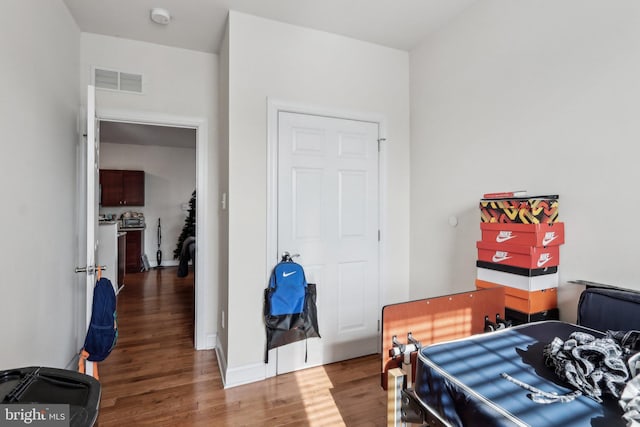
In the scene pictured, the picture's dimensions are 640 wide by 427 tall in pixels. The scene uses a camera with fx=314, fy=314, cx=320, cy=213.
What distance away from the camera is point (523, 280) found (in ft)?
5.55

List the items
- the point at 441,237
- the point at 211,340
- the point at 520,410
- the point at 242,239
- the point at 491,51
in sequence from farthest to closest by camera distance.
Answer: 1. the point at 211,340
2. the point at 441,237
3. the point at 242,239
4. the point at 491,51
5. the point at 520,410

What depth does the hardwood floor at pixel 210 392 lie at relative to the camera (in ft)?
6.39

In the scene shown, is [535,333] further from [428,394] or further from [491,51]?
[491,51]

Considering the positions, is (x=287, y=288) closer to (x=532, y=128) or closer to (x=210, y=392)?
(x=210, y=392)

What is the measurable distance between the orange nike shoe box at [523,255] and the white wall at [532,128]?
10 centimetres

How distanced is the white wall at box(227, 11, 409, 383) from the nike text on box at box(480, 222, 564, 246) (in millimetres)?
1567

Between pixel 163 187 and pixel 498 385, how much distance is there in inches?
290

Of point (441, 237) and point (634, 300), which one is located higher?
point (441, 237)

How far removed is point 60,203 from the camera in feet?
7.33

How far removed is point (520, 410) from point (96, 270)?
2.19 m

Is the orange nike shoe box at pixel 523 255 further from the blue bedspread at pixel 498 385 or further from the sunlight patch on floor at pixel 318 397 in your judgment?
the sunlight patch on floor at pixel 318 397

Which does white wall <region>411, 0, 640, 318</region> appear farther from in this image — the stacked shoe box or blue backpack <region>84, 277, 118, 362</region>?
blue backpack <region>84, 277, 118, 362</region>

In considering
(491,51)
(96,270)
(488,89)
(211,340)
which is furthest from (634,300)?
(211,340)

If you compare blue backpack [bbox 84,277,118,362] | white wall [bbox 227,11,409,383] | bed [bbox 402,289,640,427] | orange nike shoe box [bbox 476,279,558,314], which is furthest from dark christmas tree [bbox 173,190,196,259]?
bed [bbox 402,289,640,427]
